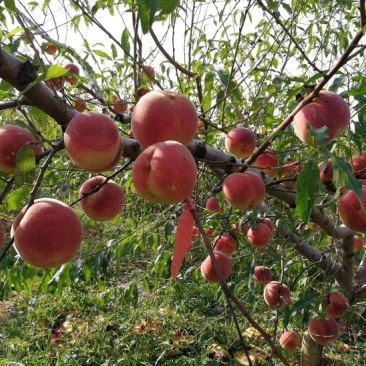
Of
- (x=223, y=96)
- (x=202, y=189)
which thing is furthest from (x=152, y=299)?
(x=223, y=96)

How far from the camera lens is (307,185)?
3.00 ft

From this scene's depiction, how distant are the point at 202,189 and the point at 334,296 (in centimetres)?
201

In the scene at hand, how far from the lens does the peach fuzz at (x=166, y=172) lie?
735 millimetres

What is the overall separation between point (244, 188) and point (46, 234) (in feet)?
2.05

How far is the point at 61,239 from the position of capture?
34.9 inches

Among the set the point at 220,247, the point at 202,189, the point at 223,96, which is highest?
the point at 223,96

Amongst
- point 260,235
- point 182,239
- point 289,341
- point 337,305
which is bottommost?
point 289,341

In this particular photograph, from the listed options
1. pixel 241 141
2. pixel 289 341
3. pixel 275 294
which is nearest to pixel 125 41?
pixel 241 141

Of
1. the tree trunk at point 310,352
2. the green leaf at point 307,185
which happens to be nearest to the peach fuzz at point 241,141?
the green leaf at point 307,185

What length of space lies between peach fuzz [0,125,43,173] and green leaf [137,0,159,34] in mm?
417

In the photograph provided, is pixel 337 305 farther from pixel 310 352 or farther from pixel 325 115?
pixel 325 115

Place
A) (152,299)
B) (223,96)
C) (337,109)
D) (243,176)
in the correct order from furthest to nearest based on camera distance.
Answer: (152,299), (223,96), (243,176), (337,109)

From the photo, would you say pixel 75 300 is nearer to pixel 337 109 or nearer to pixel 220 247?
pixel 220 247

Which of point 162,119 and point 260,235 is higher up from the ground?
point 162,119
